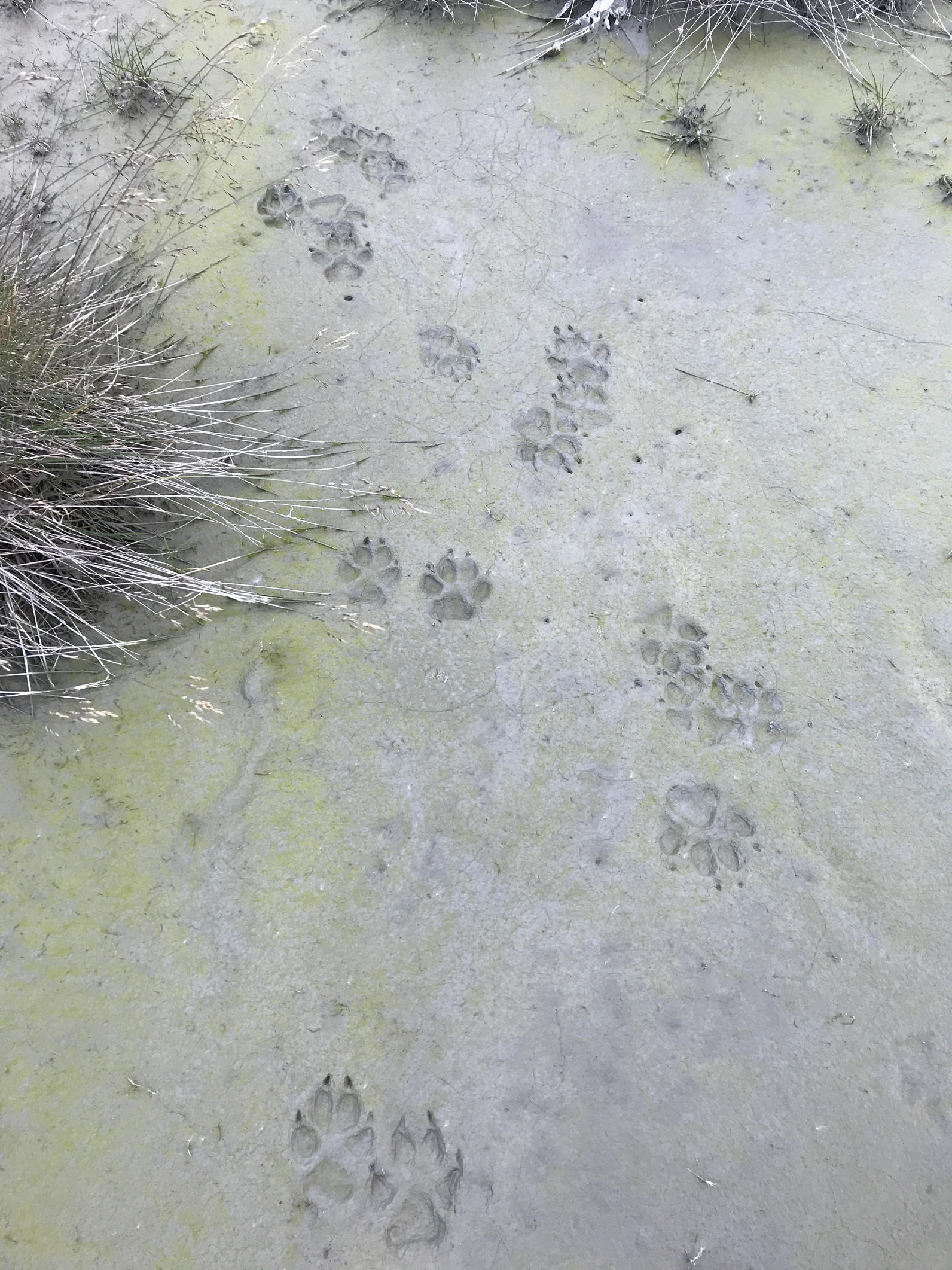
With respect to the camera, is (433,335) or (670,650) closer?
(670,650)

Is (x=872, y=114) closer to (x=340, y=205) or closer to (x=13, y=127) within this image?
(x=340, y=205)

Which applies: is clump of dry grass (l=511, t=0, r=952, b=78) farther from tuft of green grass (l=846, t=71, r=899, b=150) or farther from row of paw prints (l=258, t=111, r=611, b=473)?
row of paw prints (l=258, t=111, r=611, b=473)

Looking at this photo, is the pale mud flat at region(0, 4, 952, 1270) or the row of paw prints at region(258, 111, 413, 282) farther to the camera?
the row of paw prints at region(258, 111, 413, 282)

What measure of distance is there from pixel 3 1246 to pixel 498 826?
92 centimetres

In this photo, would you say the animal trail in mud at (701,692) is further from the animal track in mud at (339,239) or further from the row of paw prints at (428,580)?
the animal track in mud at (339,239)

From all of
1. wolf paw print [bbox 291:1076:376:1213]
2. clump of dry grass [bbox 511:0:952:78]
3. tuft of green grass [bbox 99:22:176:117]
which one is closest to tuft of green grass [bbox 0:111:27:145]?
tuft of green grass [bbox 99:22:176:117]

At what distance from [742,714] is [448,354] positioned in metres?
0.98

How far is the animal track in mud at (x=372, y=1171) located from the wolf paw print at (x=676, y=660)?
0.78 metres

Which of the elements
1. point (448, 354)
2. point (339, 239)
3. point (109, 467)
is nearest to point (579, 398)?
point (448, 354)

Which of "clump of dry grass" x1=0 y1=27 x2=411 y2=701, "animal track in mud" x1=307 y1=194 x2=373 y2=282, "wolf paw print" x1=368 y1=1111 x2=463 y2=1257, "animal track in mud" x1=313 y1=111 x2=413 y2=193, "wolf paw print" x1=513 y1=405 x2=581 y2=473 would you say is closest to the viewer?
"wolf paw print" x1=368 y1=1111 x2=463 y2=1257

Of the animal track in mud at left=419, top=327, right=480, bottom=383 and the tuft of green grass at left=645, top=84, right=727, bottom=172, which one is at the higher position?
the tuft of green grass at left=645, top=84, right=727, bottom=172

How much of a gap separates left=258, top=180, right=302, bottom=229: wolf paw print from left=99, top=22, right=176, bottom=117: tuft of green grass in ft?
1.31

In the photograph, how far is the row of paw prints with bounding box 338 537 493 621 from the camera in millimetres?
1631

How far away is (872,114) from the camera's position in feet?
6.89
